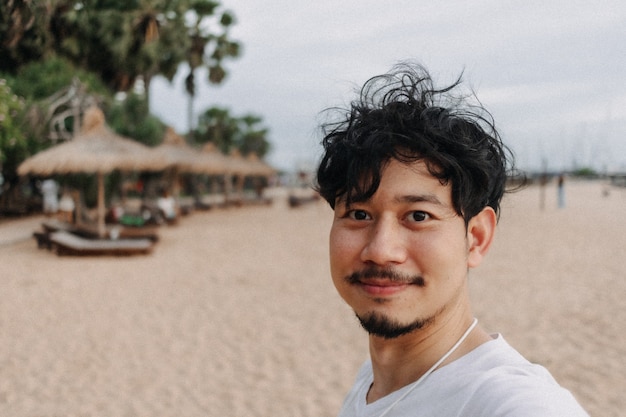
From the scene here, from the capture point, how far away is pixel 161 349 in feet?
17.5

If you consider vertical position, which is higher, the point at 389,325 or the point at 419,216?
the point at 419,216

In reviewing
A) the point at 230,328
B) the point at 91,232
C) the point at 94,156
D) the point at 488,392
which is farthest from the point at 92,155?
the point at 488,392

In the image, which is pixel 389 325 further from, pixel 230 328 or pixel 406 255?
pixel 230 328

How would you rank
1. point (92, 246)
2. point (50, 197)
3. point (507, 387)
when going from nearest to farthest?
point (507, 387)
point (92, 246)
point (50, 197)

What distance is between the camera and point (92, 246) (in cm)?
1045

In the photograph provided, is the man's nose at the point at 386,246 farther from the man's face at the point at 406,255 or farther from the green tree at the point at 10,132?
the green tree at the point at 10,132

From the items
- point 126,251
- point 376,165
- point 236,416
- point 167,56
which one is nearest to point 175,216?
point 126,251

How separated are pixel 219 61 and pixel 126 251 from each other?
1712cm

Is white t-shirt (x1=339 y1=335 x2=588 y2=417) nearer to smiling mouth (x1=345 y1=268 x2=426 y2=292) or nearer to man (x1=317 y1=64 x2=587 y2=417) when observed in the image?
man (x1=317 y1=64 x2=587 y2=417)

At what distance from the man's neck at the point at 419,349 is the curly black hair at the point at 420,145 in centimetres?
26

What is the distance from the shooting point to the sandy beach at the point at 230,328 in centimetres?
427

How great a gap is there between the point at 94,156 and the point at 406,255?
12.5 metres

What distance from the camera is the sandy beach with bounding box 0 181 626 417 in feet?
Result: 14.0

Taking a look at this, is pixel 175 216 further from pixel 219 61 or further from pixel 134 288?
pixel 219 61
